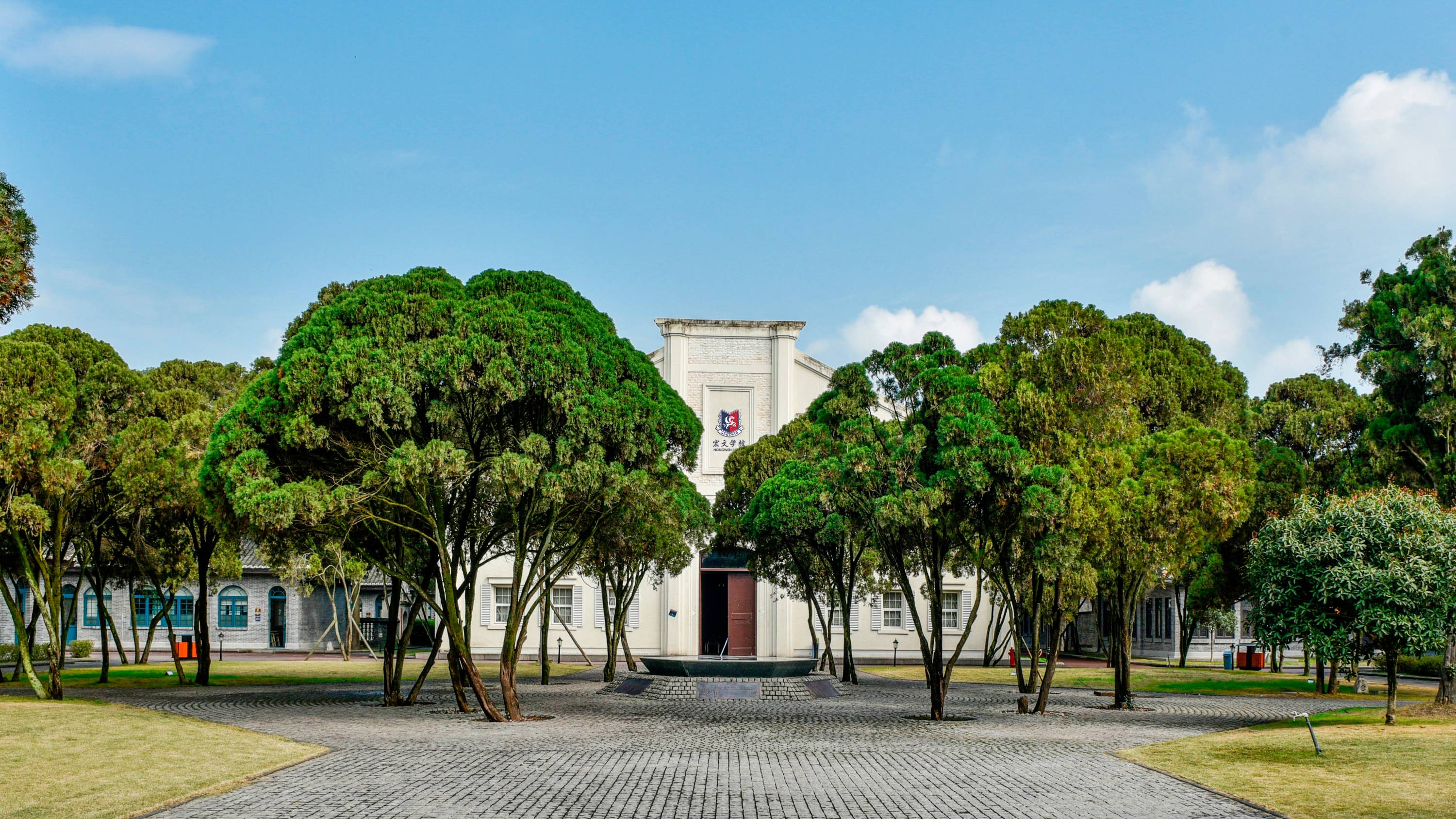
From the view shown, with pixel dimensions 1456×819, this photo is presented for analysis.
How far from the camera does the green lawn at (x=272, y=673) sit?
2873 cm

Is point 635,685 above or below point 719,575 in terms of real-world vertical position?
below

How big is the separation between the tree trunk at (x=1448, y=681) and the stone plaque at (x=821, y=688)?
1204 cm

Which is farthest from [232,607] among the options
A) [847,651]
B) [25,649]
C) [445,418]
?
[445,418]

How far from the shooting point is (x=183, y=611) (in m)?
52.1

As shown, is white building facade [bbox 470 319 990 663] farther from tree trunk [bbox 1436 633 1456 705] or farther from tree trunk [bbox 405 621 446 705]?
tree trunk [bbox 1436 633 1456 705]

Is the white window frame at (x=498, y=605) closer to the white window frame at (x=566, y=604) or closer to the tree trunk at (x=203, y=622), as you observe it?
the white window frame at (x=566, y=604)

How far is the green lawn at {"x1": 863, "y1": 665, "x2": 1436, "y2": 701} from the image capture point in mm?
29172

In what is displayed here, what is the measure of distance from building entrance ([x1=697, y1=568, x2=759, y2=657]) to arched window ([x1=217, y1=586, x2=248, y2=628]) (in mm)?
20697

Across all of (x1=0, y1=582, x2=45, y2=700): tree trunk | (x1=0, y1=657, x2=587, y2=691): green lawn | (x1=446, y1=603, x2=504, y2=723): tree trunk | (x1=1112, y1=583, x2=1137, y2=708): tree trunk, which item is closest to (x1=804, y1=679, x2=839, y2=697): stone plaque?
(x1=1112, y1=583, x2=1137, y2=708): tree trunk

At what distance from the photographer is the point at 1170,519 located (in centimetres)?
2138

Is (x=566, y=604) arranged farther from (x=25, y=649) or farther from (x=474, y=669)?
(x=474, y=669)

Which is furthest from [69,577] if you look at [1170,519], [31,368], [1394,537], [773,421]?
[1394,537]

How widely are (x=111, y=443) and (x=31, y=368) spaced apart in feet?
8.35

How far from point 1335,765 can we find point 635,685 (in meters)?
16.2
